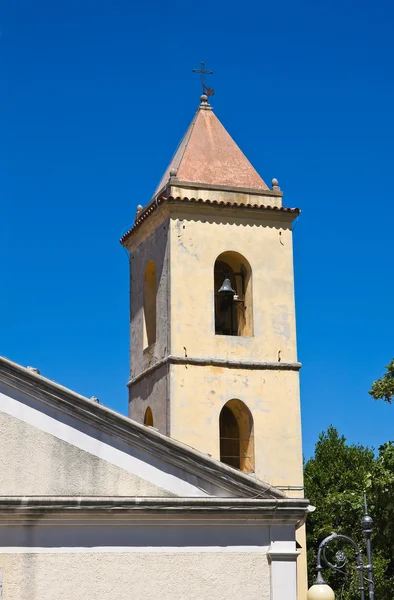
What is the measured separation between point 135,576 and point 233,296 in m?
9.08

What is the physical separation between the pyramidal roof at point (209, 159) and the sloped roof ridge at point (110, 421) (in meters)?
8.34

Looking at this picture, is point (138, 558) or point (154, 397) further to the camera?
point (154, 397)

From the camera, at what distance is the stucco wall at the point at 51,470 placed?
39.8ft

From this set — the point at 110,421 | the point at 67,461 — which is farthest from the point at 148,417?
the point at 67,461

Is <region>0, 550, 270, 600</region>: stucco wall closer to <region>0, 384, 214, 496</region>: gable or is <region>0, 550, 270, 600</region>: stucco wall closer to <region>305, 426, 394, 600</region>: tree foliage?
<region>0, 384, 214, 496</region>: gable

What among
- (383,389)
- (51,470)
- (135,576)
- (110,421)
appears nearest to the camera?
(135,576)

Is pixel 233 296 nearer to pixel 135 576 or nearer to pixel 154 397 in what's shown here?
pixel 154 397

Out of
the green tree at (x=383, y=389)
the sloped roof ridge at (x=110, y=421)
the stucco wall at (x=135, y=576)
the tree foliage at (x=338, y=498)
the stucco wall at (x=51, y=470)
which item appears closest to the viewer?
the stucco wall at (x=135, y=576)

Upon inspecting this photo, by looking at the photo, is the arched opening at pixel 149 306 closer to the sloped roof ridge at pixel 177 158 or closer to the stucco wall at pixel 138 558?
the sloped roof ridge at pixel 177 158

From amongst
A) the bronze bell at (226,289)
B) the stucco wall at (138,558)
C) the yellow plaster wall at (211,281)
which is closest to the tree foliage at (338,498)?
the yellow plaster wall at (211,281)

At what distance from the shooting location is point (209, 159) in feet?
68.9

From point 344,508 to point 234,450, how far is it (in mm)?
2904

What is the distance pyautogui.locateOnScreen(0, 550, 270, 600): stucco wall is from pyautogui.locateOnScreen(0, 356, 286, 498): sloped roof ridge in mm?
1023

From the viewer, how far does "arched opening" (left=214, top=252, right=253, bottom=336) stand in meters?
20.4
